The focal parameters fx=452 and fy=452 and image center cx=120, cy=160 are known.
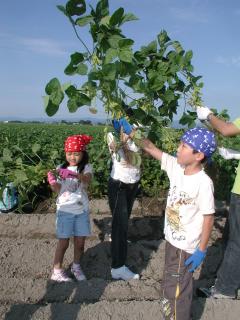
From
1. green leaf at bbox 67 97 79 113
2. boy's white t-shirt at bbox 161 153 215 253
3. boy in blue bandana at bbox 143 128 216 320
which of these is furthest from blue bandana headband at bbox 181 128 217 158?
green leaf at bbox 67 97 79 113

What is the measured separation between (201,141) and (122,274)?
1529 mm

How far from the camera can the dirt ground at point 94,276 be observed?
2930 mm

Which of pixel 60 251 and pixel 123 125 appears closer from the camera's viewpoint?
pixel 123 125

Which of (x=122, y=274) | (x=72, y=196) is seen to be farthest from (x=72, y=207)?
(x=122, y=274)

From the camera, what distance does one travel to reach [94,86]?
2283mm

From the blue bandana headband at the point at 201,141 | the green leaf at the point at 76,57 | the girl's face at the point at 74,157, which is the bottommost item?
the girl's face at the point at 74,157

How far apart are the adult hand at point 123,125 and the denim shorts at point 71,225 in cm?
113

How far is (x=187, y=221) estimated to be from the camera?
9.09 ft

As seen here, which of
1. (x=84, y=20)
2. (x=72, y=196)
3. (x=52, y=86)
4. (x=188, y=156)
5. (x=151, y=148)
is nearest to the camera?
(x=52, y=86)

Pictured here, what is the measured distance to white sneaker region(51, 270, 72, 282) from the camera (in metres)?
3.64

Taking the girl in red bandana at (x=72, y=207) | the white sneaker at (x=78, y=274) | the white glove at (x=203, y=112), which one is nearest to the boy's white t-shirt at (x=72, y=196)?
the girl in red bandana at (x=72, y=207)

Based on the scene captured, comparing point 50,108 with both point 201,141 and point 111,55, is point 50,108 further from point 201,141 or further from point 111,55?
point 201,141

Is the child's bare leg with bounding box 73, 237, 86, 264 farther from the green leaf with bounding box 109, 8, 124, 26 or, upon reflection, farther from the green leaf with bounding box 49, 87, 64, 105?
the green leaf with bounding box 109, 8, 124, 26

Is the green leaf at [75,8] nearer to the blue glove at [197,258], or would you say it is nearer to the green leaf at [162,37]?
the green leaf at [162,37]
